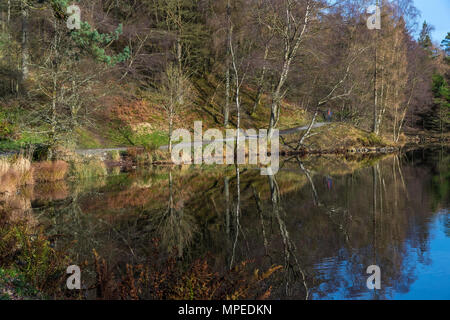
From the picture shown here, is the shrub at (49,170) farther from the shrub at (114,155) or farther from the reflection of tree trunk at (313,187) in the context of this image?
the reflection of tree trunk at (313,187)

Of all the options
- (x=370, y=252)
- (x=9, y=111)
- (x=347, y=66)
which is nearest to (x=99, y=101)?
(x=9, y=111)

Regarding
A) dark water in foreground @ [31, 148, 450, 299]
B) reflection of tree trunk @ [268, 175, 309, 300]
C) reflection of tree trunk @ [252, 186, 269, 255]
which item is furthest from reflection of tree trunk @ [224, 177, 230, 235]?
reflection of tree trunk @ [268, 175, 309, 300]

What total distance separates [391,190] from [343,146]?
1665 centimetres

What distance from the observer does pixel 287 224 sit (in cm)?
979

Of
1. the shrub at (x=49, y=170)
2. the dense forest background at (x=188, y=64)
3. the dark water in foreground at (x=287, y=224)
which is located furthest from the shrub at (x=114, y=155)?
the dark water in foreground at (x=287, y=224)

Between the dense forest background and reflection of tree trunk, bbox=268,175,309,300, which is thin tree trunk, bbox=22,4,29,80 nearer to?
the dense forest background

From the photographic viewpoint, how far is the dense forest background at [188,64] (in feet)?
72.8

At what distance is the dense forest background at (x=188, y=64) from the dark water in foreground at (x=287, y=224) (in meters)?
7.68

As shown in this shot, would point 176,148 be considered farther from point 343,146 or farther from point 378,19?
point 378,19

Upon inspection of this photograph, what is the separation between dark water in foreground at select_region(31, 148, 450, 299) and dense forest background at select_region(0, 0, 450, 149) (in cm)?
768

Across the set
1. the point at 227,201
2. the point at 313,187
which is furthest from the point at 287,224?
the point at 313,187

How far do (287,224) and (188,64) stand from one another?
99.6ft

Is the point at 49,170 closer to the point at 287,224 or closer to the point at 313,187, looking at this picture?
the point at 313,187

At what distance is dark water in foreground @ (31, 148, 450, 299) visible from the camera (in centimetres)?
655
